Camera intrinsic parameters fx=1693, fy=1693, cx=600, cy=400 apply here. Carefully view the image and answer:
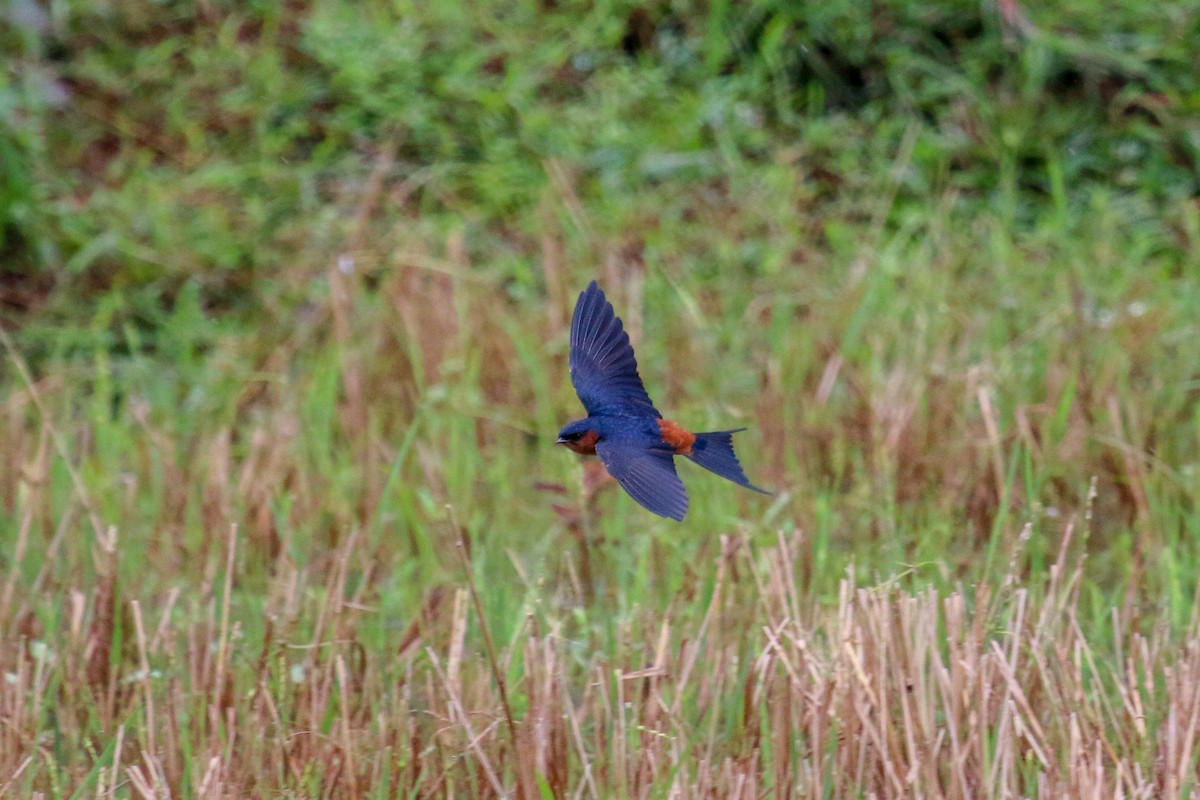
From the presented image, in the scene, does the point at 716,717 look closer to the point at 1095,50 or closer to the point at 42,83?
the point at 42,83

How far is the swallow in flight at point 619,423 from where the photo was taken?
251 centimetres

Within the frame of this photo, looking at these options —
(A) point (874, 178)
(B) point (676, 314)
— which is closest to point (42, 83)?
(B) point (676, 314)

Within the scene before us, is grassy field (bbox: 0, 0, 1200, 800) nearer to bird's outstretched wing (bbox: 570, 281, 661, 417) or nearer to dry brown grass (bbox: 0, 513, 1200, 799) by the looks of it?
dry brown grass (bbox: 0, 513, 1200, 799)

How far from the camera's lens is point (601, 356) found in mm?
2932

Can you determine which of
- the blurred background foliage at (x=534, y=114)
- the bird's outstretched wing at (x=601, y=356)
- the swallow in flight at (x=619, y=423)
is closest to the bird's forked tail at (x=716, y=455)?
the swallow in flight at (x=619, y=423)

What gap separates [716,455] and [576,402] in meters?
1.49

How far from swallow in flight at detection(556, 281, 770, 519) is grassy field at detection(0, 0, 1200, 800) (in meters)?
0.20

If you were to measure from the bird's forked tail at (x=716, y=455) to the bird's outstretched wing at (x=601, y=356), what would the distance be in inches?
4.3

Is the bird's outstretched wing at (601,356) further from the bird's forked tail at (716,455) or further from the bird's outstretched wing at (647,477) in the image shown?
the bird's outstretched wing at (647,477)

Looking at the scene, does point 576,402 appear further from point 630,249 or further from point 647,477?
point 647,477

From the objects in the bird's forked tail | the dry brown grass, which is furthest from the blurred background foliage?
the dry brown grass

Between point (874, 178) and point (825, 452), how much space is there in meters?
1.96

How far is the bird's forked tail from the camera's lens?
9.04 ft

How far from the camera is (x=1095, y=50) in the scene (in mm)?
5777
